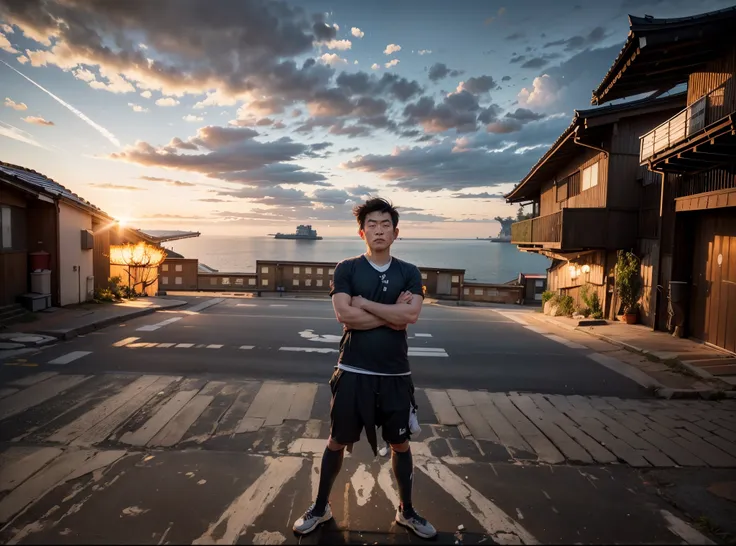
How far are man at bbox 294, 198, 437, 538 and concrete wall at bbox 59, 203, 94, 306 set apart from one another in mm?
13511

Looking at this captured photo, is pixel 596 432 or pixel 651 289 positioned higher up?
pixel 651 289

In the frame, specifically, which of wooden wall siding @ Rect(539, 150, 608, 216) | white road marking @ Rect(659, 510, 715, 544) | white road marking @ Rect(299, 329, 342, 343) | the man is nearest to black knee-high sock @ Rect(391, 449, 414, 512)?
the man

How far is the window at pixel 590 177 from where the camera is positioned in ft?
51.9

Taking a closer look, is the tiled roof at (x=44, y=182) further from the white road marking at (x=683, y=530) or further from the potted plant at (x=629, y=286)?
the potted plant at (x=629, y=286)

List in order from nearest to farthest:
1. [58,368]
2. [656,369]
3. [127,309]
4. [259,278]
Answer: [58,368]
[656,369]
[127,309]
[259,278]

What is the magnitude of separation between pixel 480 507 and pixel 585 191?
16.2 meters

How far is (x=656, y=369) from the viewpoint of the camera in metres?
7.99

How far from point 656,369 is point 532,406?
3772mm

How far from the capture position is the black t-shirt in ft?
10.2

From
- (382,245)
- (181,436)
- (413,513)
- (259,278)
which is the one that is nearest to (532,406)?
(413,513)

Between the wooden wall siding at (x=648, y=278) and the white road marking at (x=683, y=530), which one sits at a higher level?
the wooden wall siding at (x=648, y=278)

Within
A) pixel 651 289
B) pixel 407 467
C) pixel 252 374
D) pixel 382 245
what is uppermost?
pixel 382 245

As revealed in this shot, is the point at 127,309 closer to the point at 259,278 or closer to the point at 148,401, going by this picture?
the point at 148,401

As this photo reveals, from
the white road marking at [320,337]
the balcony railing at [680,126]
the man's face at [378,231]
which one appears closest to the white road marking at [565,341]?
the balcony railing at [680,126]
